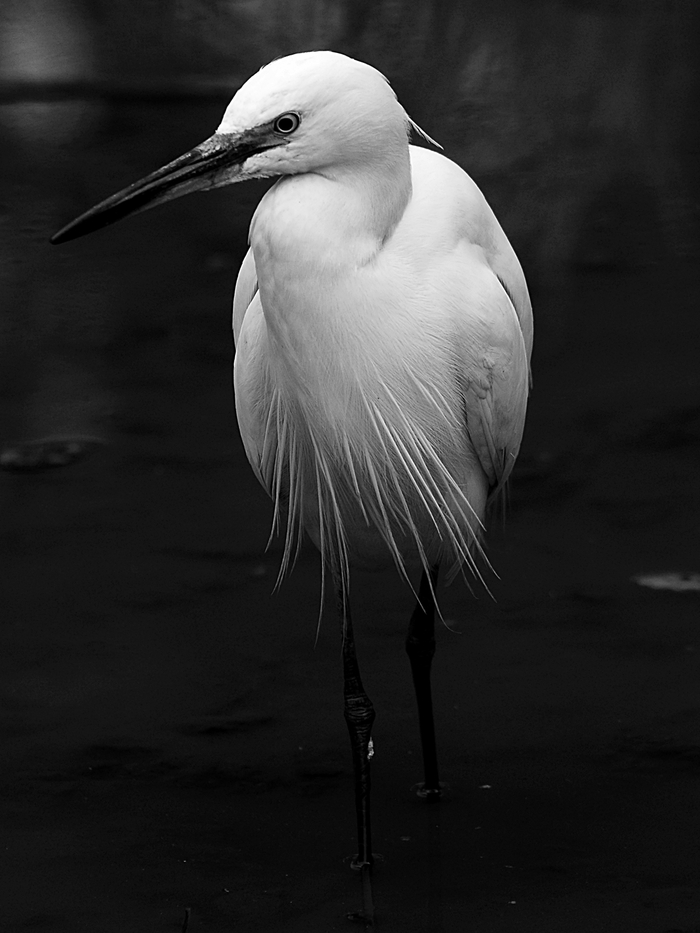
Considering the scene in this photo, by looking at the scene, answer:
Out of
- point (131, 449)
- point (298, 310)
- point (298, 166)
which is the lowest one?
point (131, 449)

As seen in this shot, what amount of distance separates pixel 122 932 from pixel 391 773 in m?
0.77

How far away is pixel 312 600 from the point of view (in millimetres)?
3936

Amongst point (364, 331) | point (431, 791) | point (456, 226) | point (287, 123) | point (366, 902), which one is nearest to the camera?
point (287, 123)

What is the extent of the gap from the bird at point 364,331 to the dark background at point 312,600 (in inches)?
10.0

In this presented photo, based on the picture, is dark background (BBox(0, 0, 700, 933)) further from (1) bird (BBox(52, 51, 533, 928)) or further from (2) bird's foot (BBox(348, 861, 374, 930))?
(1) bird (BBox(52, 51, 533, 928))

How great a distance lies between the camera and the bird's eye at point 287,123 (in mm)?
2303

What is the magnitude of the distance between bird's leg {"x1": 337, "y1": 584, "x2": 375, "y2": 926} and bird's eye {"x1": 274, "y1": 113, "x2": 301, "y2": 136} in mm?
1121

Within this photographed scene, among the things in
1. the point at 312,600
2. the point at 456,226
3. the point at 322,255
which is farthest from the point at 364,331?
the point at 312,600

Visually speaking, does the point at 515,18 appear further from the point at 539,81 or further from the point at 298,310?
the point at 298,310

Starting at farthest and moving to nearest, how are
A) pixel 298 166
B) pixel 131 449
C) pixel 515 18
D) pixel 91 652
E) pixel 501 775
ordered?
pixel 515 18 < pixel 131 449 < pixel 91 652 < pixel 501 775 < pixel 298 166

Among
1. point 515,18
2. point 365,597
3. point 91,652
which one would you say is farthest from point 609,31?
point 91,652

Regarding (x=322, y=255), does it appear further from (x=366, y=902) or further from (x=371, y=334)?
(x=366, y=902)

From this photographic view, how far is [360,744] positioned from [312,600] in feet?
2.89

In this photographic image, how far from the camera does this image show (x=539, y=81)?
23.4ft
